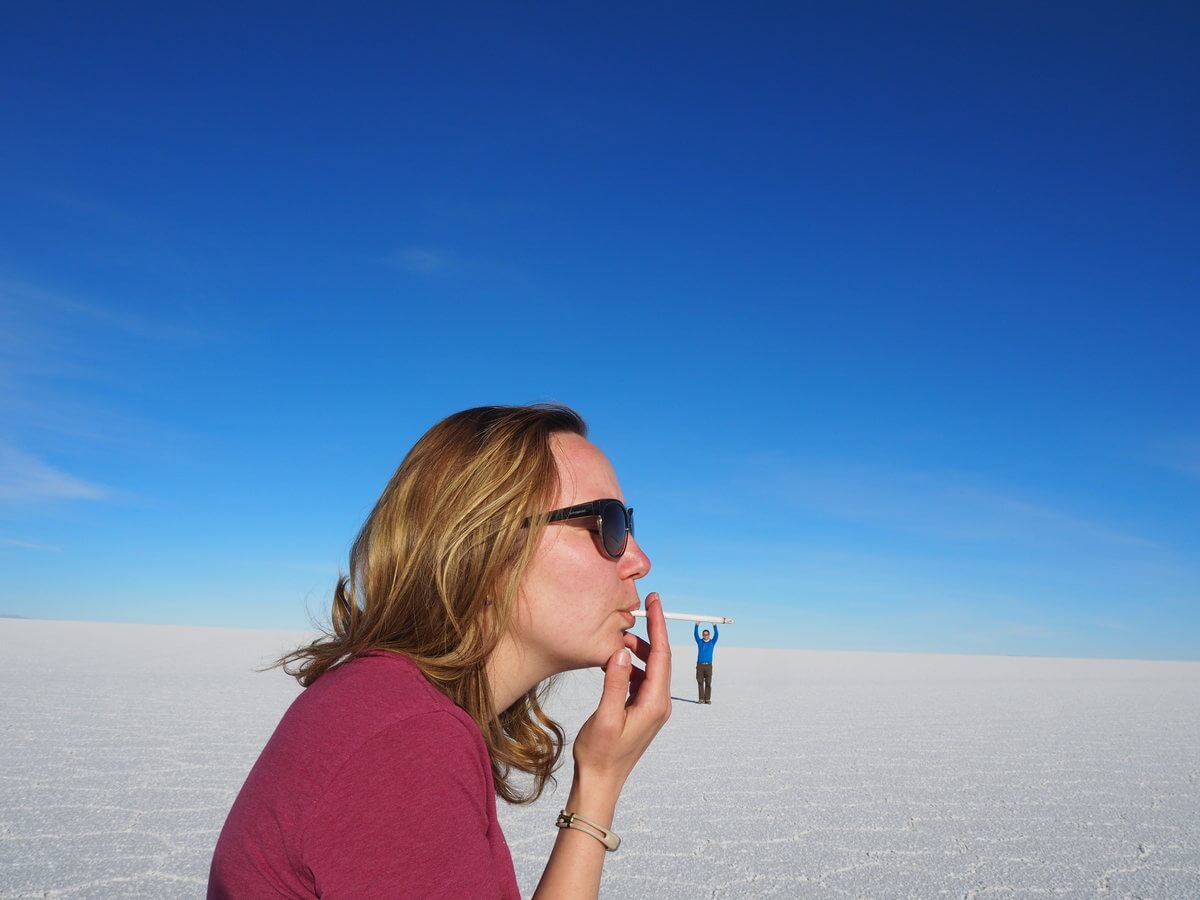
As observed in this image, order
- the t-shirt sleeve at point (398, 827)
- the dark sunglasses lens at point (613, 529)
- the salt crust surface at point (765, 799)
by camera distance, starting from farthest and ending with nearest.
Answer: the salt crust surface at point (765, 799) → the dark sunglasses lens at point (613, 529) → the t-shirt sleeve at point (398, 827)

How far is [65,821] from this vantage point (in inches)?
209

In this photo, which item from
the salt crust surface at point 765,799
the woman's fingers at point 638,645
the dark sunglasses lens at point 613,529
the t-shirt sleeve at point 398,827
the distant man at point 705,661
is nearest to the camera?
the t-shirt sleeve at point 398,827

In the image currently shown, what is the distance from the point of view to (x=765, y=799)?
6.39 m

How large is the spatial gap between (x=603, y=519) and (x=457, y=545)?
256 millimetres

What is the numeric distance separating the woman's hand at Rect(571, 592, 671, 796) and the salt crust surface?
3.14 m

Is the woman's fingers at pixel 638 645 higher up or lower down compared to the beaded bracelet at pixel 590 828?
higher up

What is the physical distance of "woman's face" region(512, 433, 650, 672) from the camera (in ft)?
4.89

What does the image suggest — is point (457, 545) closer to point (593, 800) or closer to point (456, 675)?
point (456, 675)

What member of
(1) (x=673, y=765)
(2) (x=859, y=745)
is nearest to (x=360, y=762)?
(1) (x=673, y=765)

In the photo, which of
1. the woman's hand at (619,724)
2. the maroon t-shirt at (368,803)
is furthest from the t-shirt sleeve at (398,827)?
the woman's hand at (619,724)

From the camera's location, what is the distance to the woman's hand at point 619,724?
1.48 meters

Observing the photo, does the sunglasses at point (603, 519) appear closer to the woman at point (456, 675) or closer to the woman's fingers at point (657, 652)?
the woman at point (456, 675)

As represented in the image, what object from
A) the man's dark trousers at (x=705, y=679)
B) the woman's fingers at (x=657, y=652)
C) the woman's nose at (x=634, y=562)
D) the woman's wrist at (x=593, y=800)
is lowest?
the man's dark trousers at (x=705, y=679)

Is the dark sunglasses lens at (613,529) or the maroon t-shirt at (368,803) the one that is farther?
the dark sunglasses lens at (613,529)
